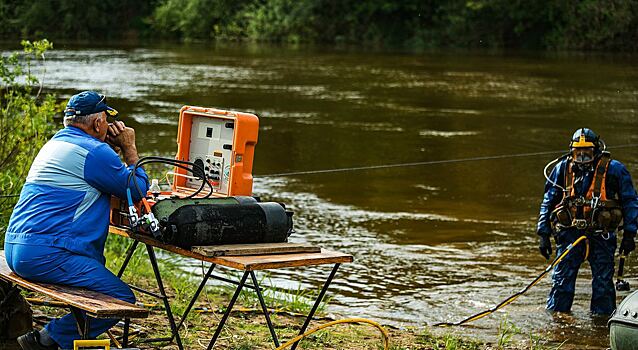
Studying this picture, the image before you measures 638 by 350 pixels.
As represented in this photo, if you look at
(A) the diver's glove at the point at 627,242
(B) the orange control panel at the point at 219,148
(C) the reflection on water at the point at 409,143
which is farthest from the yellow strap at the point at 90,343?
(A) the diver's glove at the point at 627,242

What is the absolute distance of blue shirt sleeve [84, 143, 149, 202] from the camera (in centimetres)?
561

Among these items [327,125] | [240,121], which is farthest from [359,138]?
[240,121]

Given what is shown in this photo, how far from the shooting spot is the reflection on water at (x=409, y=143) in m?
10.6

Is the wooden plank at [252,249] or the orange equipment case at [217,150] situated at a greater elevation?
the orange equipment case at [217,150]

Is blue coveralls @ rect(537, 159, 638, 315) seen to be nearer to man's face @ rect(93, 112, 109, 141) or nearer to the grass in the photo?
the grass

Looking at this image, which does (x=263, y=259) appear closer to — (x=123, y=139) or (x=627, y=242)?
(x=123, y=139)

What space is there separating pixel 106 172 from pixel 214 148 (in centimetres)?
95

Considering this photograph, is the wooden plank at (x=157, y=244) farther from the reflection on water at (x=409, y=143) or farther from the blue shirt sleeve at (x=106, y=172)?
the reflection on water at (x=409, y=143)

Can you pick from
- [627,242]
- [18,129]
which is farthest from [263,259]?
[18,129]

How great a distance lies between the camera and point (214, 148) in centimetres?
643

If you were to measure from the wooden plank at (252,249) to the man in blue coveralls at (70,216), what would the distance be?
54cm

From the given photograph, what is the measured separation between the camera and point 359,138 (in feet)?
72.1

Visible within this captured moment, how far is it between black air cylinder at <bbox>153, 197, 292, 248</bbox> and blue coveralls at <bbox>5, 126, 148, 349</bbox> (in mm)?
317

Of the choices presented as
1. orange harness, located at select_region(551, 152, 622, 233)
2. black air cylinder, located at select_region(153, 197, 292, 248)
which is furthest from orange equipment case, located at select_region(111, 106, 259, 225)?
orange harness, located at select_region(551, 152, 622, 233)
